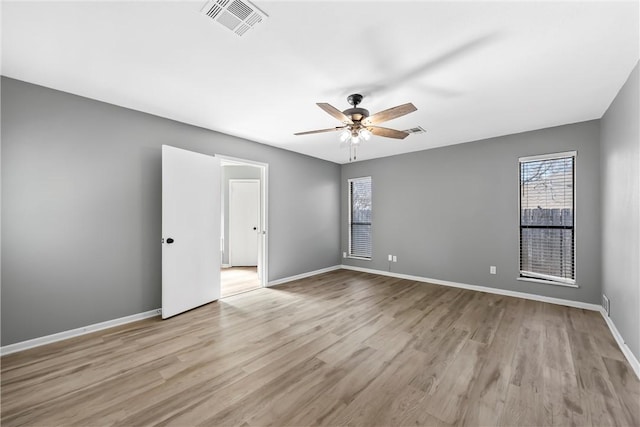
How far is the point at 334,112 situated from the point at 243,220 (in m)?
4.98

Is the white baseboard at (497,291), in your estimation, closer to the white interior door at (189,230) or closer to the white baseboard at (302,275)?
the white baseboard at (302,275)

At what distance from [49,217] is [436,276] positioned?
5.72 meters

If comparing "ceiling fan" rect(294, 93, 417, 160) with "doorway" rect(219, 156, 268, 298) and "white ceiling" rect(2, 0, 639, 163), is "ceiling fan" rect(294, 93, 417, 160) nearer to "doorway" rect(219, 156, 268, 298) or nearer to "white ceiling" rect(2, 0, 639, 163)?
"white ceiling" rect(2, 0, 639, 163)

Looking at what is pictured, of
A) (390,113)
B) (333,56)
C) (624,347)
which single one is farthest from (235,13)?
(624,347)

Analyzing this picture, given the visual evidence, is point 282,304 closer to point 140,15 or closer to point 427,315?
point 427,315

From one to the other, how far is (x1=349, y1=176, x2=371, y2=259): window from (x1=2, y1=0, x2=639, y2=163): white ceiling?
9.93 ft

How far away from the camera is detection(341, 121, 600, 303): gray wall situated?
11.9 ft

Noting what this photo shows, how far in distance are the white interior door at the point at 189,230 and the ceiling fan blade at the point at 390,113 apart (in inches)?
96.5

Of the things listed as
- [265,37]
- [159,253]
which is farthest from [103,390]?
[265,37]

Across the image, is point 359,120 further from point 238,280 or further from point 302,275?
point 238,280

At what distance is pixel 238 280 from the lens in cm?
528

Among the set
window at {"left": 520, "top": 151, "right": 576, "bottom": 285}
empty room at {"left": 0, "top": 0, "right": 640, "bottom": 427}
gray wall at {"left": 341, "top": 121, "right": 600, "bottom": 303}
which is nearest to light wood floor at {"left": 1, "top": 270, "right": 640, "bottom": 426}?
empty room at {"left": 0, "top": 0, "right": 640, "bottom": 427}

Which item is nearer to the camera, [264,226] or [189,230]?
[189,230]

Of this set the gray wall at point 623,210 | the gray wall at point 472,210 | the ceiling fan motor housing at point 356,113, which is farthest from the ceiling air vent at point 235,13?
the gray wall at point 472,210
